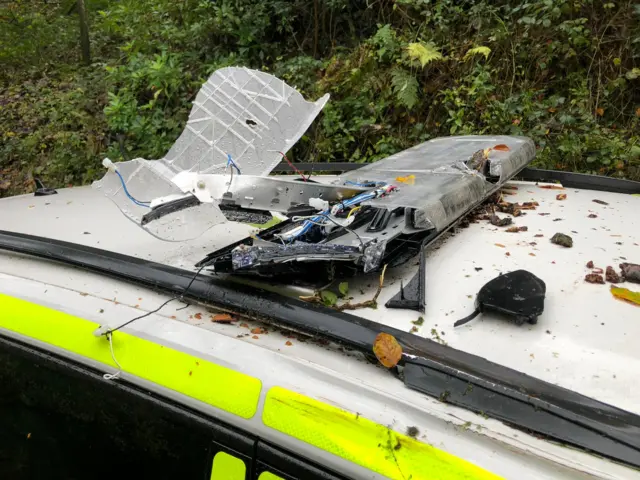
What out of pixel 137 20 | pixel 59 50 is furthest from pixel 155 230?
pixel 59 50

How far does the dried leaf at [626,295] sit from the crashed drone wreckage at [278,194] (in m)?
0.51

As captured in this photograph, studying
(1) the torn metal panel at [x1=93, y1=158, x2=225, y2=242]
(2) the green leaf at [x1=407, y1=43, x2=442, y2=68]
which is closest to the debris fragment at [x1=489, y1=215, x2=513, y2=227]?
(1) the torn metal panel at [x1=93, y1=158, x2=225, y2=242]

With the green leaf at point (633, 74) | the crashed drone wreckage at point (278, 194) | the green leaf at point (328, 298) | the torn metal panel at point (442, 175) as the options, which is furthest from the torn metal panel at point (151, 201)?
the green leaf at point (633, 74)

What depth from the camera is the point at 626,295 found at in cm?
135

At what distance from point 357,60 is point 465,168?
429 cm

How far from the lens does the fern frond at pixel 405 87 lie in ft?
17.1

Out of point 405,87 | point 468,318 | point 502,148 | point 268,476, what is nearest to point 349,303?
point 468,318

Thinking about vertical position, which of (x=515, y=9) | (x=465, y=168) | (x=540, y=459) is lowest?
(x=540, y=459)

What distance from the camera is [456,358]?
3.60ft

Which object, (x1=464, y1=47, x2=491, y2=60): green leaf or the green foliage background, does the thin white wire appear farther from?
(x1=464, y1=47, x2=491, y2=60): green leaf

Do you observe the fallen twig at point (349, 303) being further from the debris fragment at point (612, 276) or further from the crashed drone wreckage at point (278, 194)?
the debris fragment at point (612, 276)

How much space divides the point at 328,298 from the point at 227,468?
491mm

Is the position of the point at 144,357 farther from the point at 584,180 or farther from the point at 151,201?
the point at 584,180

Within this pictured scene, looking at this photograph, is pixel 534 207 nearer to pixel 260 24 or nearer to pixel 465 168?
pixel 465 168
